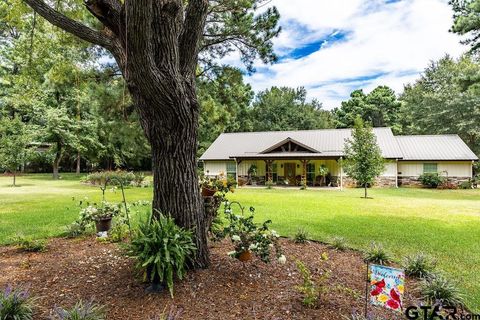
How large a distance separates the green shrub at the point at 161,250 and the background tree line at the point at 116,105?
1.70 metres

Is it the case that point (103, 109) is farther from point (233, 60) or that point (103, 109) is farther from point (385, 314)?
point (385, 314)

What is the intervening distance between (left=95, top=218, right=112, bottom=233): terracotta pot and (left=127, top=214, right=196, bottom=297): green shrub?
2.63 m

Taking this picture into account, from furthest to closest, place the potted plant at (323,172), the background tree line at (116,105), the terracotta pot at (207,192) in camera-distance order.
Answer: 1. the potted plant at (323,172)
2. the background tree line at (116,105)
3. the terracotta pot at (207,192)

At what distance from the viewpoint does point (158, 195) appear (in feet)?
11.0

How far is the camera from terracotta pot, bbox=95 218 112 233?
537cm

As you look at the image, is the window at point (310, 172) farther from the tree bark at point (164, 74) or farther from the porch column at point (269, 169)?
the tree bark at point (164, 74)

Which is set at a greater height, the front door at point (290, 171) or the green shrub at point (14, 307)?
the front door at point (290, 171)

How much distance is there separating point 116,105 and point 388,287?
36.6 feet

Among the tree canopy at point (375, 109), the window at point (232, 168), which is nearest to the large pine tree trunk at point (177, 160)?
the window at point (232, 168)

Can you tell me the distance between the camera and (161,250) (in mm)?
2881

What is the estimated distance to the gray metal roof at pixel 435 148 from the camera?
1927cm

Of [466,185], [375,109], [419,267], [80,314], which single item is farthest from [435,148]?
[80,314]

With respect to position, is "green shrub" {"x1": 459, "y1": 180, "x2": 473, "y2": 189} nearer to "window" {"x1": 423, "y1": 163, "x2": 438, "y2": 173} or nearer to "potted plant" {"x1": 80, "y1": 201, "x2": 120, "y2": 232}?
"window" {"x1": 423, "y1": 163, "x2": 438, "y2": 173}

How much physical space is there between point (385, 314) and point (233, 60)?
24.6 feet
